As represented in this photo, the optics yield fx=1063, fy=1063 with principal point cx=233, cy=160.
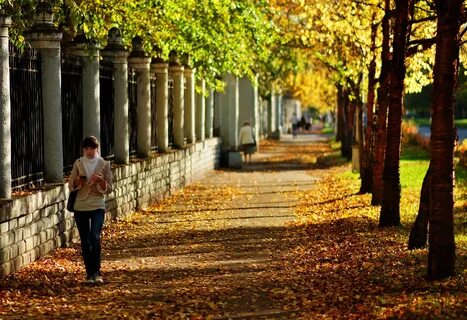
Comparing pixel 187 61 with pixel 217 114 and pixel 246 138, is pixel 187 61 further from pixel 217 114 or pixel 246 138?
pixel 246 138

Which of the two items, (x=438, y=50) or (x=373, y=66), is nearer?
(x=438, y=50)

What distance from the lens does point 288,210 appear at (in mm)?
21188

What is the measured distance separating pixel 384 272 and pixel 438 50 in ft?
8.61

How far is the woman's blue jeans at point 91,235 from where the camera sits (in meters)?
11.9

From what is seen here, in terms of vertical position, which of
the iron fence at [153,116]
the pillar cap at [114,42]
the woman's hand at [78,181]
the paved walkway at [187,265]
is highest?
the pillar cap at [114,42]

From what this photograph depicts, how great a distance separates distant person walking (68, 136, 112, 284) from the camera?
11.8m

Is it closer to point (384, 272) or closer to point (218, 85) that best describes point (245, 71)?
point (218, 85)

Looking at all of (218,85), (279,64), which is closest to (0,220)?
(218,85)

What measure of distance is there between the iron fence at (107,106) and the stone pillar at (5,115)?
633cm

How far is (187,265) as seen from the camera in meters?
13.4

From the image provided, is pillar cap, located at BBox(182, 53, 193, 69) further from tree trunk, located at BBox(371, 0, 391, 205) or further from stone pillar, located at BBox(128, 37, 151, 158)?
tree trunk, located at BBox(371, 0, 391, 205)

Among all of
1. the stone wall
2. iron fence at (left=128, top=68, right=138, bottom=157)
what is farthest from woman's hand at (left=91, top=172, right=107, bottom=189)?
iron fence at (left=128, top=68, right=138, bottom=157)

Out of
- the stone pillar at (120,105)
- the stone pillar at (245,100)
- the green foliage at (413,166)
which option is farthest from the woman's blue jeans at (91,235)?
the stone pillar at (245,100)

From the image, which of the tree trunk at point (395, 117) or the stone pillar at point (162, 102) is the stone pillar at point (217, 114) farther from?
the tree trunk at point (395, 117)
